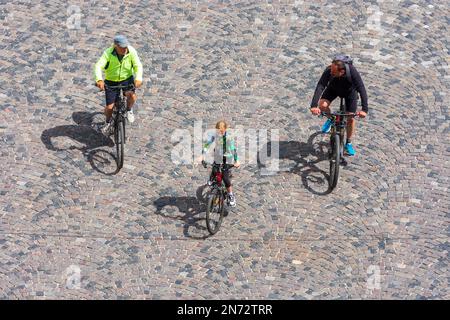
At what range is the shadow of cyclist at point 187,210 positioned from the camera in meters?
14.7

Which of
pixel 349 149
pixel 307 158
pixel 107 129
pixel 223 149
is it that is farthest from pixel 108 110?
pixel 349 149

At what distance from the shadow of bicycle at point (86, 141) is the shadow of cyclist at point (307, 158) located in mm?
2521

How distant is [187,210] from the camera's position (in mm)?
14969

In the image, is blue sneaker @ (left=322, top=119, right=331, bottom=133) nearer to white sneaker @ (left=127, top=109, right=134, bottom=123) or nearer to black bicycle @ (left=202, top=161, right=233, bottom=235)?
black bicycle @ (left=202, top=161, right=233, bottom=235)

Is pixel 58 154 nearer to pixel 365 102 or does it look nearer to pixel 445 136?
pixel 365 102

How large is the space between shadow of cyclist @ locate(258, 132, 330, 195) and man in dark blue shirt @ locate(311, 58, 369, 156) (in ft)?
2.04

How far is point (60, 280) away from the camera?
1380 centimetres

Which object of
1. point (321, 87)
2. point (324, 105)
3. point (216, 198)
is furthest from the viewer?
point (324, 105)

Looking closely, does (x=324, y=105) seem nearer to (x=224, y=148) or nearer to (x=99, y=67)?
(x=224, y=148)

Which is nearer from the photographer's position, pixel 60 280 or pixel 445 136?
pixel 60 280

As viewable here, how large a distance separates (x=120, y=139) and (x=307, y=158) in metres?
3.09

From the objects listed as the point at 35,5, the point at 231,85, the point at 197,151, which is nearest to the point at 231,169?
the point at 197,151

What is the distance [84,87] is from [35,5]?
2.94m

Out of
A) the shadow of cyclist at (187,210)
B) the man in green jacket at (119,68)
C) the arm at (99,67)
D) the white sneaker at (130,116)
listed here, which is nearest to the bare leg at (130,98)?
the man in green jacket at (119,68)
